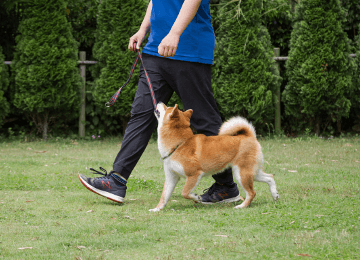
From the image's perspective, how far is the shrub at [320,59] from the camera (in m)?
8.46

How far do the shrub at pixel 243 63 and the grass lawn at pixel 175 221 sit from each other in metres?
3.23

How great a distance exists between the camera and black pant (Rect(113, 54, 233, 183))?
3533 mm

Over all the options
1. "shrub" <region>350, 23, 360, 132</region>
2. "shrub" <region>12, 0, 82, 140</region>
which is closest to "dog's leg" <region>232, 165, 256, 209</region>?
"shrub" <region>12, 0, 82, 140</region>

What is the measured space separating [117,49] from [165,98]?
519 centimetres

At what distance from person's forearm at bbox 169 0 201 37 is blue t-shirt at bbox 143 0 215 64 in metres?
0.27

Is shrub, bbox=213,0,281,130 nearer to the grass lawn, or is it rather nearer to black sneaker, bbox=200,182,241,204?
the grass lawn

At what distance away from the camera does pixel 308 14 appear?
28.0ft

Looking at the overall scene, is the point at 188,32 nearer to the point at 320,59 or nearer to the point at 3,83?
the point at 320,59

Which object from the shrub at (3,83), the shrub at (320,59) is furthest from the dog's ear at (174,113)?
the shrub at (3,83)

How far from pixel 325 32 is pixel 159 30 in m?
5.85

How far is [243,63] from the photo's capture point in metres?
8.55

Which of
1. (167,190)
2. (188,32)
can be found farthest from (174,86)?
(167,190)

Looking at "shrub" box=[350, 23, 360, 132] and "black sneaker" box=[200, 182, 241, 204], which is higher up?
"shrub" box=[350, 23, 360, 132]

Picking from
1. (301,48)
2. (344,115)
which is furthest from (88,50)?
(344,115)
